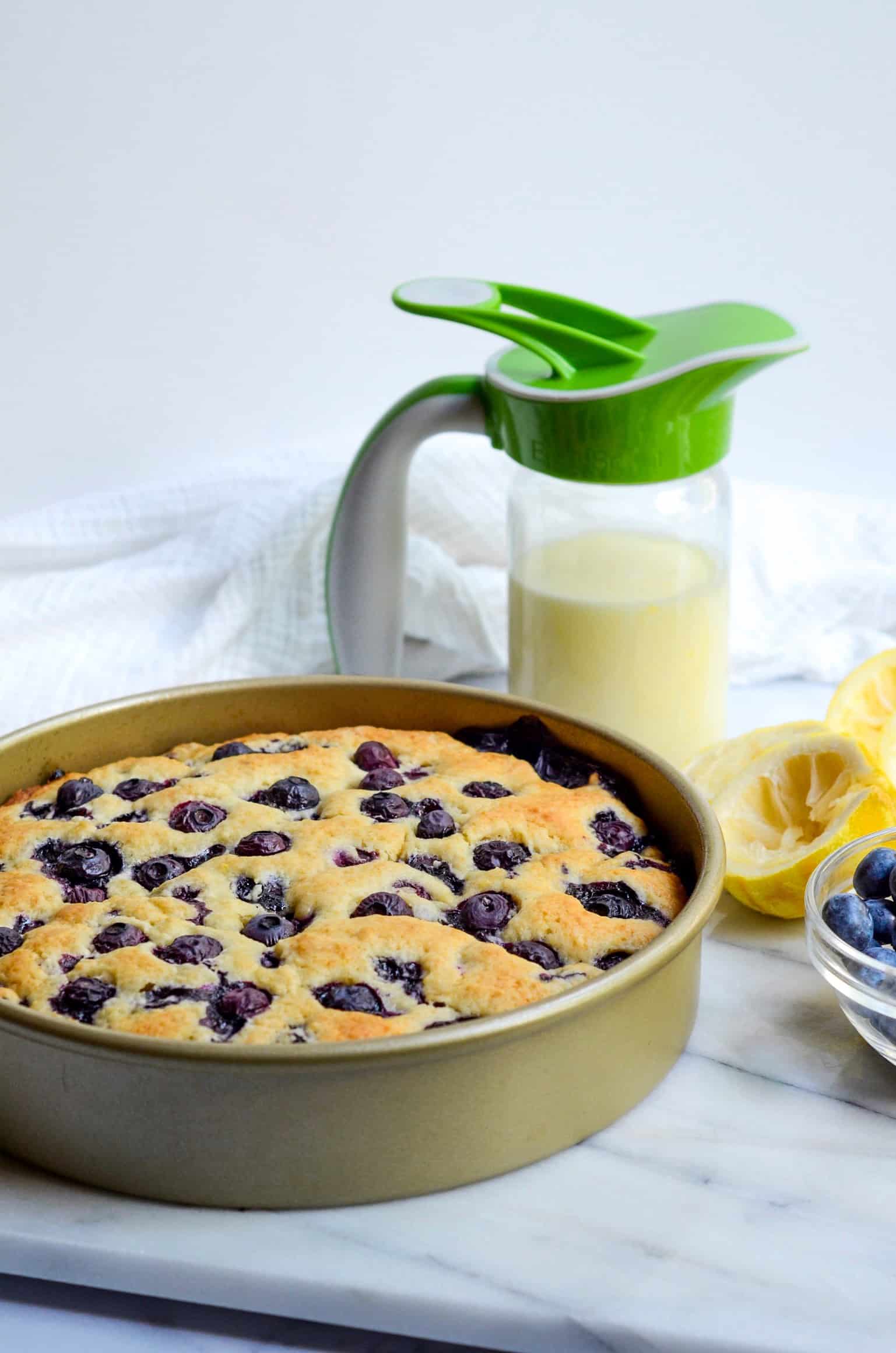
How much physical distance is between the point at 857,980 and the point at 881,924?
0.07m

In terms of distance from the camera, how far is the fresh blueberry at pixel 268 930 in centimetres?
131

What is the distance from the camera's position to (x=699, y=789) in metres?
1.67

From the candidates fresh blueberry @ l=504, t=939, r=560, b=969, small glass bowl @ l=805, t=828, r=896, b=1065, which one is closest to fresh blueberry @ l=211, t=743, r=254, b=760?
fresh blueberry @ l=504, t=939, r=560, b=969

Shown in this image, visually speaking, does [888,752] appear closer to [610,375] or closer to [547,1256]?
[610,375]

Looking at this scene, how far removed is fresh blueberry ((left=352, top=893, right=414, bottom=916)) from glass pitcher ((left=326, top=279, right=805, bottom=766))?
57 cm

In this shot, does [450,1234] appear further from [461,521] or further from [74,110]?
[74,110]

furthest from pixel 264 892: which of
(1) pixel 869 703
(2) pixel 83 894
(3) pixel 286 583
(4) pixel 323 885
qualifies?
(3) pixel 286 583

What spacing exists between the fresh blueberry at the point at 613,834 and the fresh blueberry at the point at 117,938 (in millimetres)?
446

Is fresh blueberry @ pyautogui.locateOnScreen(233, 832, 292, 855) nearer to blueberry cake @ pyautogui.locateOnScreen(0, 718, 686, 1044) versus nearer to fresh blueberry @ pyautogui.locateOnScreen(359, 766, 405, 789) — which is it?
blueberry cake @ pyautogui.locateOnScreen(0, 718, 686, 1044)

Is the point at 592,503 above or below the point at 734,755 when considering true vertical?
above

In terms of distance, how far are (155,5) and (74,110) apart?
198mm

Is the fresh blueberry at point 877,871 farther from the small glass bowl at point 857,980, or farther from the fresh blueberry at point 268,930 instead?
the fresh blueberry at point 268,930

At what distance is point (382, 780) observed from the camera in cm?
157

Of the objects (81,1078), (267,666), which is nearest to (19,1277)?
(81,1078)
